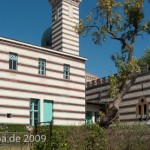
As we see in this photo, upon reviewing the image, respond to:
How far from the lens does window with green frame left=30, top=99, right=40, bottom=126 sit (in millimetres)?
27281

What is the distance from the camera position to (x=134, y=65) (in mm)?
14820

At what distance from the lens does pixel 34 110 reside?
27625mm

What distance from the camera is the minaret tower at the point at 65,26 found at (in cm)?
3838

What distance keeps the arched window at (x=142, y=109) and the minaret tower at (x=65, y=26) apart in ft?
35.2

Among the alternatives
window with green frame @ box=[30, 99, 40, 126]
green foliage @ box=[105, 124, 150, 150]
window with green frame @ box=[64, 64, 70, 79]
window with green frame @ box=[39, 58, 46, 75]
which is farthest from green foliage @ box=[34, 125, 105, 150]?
window with green frame @ box=[64, 64, 70, 79]

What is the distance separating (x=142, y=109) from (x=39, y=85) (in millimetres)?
9230

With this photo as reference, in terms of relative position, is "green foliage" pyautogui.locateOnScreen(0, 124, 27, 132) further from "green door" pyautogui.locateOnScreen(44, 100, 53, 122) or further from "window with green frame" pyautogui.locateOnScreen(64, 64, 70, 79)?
"window with green frame" pyautogui.locateOnScreen(64, 64, 70, 79)

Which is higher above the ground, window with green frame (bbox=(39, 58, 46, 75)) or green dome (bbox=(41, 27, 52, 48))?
green dome (bbox=(41, 27, 52, 48))

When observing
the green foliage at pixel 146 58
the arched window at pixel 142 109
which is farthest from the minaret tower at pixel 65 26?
the green foliage at pixel 146 58

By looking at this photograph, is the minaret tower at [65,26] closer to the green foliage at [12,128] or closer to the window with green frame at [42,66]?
the window with green frame at [42,66]

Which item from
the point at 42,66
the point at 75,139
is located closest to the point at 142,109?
the point at 42,66

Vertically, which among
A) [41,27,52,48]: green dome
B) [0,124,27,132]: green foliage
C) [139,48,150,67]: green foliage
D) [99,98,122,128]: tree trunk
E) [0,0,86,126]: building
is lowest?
[0,124,27,132]: green foliage

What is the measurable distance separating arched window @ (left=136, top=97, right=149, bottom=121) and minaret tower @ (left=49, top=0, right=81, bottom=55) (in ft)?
35.2

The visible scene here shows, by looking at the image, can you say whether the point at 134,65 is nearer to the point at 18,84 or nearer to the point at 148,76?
the point at 18,84
